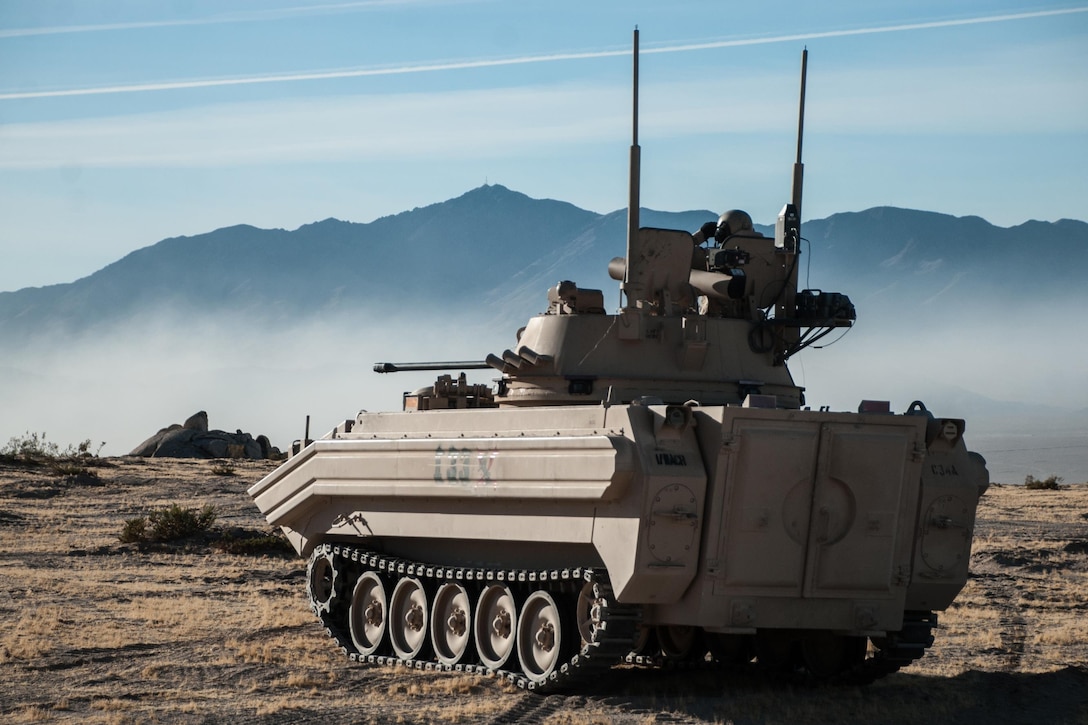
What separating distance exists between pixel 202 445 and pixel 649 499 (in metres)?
40.3

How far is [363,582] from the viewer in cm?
1769

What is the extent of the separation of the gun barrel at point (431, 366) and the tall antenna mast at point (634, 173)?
2435mm

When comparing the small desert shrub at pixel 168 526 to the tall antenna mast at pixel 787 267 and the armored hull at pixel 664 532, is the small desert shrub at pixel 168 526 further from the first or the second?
the tall antenna mast at pixel 787 267

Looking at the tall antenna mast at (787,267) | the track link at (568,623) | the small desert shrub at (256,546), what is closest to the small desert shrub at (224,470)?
the small desert shrub at (256,546)

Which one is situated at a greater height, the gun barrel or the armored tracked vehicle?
the gun barrel

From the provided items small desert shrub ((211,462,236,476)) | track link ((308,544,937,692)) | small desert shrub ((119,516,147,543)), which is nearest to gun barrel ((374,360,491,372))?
track link ((308,544,937,692))

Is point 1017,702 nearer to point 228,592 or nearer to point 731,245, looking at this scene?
point 731,245

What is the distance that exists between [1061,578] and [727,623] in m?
12.5

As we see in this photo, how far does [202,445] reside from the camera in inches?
2047

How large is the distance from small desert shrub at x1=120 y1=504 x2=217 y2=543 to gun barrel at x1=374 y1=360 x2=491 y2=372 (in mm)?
9325

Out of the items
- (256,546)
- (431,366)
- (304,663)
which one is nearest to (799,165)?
(431,366)

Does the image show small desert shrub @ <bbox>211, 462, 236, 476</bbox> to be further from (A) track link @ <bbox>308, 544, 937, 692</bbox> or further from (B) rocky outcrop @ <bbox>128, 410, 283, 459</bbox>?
(A) track link @ <bbox>308, 544, 937, 692</bbox>

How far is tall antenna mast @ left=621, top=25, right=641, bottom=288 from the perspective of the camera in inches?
647

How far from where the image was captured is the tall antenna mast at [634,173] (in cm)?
1642
